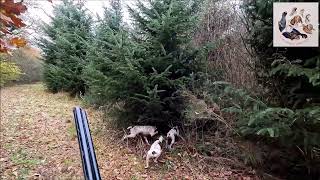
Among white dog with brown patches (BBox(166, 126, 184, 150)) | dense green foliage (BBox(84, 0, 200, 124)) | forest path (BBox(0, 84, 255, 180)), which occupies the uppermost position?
dense green foliage (BBox(84, 0, 200, 124))

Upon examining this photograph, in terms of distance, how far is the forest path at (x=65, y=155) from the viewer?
4.27 m

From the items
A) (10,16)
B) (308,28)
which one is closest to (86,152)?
(10,16)

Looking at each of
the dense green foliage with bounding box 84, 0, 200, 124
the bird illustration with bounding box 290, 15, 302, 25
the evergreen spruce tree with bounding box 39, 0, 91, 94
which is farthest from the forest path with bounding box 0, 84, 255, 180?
the evergreen spruce tree with bounding box 39, 0, 91, 94

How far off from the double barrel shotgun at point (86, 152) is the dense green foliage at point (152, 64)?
2.72 metres

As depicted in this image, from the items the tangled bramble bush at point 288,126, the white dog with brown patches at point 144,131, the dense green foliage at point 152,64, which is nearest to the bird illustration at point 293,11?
the tangled bramble bush at point 288,126

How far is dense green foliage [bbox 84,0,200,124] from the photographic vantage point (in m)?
4.80

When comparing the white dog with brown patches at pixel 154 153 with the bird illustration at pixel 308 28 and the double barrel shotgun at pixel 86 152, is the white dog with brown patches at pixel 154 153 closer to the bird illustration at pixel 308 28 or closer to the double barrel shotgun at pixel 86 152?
the bird illustration at pixel 308 28

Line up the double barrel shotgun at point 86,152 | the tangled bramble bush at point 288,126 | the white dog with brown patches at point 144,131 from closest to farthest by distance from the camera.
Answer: the double barrel shotgun at point 86,152 < the tangled bramble bush at point 288,126 < the white dog with brown patches at point 144,131

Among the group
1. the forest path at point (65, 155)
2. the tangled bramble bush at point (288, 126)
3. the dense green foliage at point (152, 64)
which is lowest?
the forest path at point (65, 155)

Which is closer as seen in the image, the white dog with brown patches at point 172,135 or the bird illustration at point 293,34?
the bird illustration at point 293,34

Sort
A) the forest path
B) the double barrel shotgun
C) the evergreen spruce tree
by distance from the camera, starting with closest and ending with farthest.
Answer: the double barrel shotgun
the forest path
the evergreen spruce tree

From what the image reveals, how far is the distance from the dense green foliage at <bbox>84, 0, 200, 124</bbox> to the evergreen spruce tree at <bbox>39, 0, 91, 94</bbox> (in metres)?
4.06

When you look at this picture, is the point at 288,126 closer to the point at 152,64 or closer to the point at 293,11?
the point at 293,11

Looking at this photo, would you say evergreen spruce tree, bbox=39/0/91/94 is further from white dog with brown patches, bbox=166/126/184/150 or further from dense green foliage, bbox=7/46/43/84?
dense green foliage, bbox=7/46/43/84
